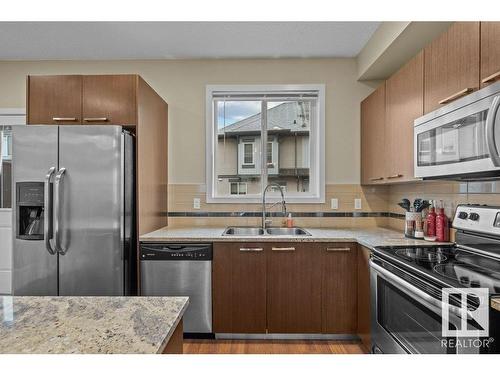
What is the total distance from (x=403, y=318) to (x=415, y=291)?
26cm

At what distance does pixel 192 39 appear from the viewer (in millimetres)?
2934

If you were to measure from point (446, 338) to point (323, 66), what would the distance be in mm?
2716

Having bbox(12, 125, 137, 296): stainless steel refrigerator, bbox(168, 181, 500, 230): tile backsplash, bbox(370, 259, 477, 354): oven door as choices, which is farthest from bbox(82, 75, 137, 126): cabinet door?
bbox(370, 259, 477, 354): oven door

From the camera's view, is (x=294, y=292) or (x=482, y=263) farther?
(x=294, y=292)

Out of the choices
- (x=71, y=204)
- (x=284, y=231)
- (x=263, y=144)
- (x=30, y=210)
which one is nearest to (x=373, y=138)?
(x=263, y=144)

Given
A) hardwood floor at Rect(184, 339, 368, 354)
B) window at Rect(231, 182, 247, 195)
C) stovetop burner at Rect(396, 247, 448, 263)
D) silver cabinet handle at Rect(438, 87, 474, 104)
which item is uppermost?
silver cabinet handle at Rect(438, 87, 474, 104)

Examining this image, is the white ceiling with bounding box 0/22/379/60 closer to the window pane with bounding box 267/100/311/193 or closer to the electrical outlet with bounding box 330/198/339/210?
the window pane with bounding box 267/100/311/193

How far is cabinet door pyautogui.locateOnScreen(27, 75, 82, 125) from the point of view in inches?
104

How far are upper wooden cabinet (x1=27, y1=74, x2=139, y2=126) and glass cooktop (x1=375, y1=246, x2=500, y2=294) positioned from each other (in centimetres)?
205

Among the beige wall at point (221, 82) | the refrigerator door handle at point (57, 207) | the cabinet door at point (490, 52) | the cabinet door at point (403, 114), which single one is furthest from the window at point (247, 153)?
the cabinet door at point (490, 52)

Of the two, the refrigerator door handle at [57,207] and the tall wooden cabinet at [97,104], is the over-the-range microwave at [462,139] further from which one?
the refrigerator door handle at [57,207]

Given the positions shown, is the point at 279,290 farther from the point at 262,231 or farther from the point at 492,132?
the point at 492,132

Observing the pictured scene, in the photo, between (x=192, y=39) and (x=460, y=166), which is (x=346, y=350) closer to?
(x=460, y=166)

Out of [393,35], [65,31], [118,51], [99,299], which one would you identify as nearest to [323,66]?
[393,35]
